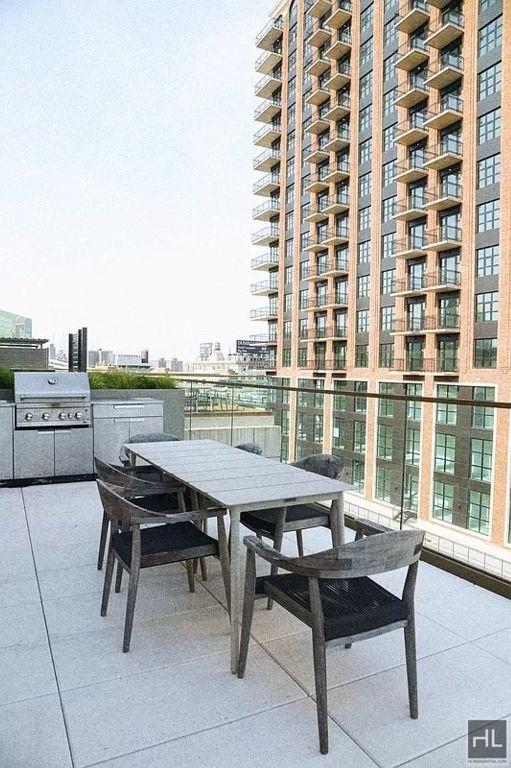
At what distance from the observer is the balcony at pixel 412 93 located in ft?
88.5

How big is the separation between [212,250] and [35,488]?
19652 mm

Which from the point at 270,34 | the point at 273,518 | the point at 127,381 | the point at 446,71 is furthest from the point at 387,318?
the point at 273,518

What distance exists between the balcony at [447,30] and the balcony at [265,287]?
56.3 ft

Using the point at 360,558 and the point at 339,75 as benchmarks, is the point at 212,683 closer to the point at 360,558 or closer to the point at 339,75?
the point at 360,558

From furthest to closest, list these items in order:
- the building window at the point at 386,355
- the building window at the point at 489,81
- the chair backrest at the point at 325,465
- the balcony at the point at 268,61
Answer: the balcony at the point at 268,61, the building window at the point at 386,355, the building window at the point at 489,81, the chair backrest at the point at 325,465

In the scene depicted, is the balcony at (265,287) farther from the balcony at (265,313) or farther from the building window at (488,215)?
the building window at (488,215)

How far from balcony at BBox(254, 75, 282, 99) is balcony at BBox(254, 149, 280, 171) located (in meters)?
3.76

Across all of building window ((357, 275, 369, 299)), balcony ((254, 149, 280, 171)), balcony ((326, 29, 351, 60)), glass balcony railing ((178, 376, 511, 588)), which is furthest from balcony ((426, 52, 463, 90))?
glass balcony railing ((178, 376, 511, 588))

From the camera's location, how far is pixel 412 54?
26766 mm

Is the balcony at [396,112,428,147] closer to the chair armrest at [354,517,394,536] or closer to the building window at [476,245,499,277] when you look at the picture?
the building window at [476,245,499,277]

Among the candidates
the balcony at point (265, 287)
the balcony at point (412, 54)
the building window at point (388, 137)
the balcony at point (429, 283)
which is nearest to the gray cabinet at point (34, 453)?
the balcony at point (429, 283)

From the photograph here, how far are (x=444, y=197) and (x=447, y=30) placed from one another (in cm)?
772

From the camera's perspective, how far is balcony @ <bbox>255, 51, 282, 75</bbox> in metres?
35.8

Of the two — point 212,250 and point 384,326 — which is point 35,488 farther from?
point 384,326
